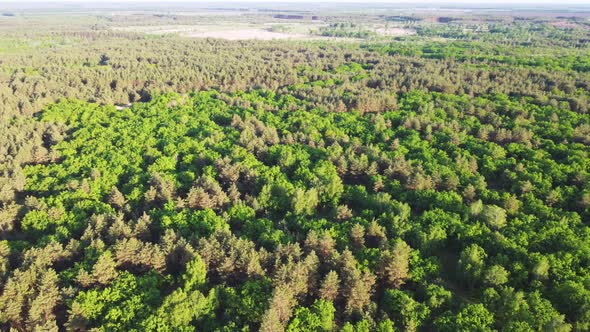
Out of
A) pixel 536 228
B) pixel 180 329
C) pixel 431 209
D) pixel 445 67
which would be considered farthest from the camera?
pixel 445 67

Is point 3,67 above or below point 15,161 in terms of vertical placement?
above

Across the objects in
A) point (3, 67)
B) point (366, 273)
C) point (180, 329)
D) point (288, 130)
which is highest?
point (3, 67)

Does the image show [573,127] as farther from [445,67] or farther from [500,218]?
[445,67]

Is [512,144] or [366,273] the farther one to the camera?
[512,144]

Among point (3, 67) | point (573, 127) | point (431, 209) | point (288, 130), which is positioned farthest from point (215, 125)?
point (3, 67)

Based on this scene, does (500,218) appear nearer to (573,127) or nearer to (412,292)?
(412,292)

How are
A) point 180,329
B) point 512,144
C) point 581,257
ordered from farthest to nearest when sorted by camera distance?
point 512,144 < point 581,257 < point 180,329

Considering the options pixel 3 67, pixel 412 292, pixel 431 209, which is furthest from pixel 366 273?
pixel 3 67
